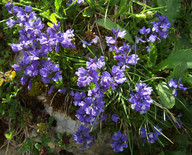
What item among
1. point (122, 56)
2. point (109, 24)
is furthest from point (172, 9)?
point (122, 56)

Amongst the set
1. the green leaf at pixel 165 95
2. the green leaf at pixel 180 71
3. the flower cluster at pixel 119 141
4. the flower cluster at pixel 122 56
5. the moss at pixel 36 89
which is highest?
the flower cluster at pixel 122 56

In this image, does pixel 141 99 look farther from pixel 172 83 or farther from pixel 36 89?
pixel 36 89

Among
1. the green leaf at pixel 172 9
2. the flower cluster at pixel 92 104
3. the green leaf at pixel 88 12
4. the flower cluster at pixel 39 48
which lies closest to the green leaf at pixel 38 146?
the flower cluster at pixel 92 104

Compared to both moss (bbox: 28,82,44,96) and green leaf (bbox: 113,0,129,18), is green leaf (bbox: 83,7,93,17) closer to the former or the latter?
green leaf (bbox: 113,0,129,18)

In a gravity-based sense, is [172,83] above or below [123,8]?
below

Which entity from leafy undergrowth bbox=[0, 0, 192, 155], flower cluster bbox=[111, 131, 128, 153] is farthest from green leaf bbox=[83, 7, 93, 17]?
flower cluster bbox=[111, 131, 128, 153]

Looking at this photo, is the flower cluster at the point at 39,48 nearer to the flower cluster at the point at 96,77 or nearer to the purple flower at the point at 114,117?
the flower cluster at the point at 96,77

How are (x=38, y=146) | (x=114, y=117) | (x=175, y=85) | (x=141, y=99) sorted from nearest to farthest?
(x=141, y=99), (x=175, y=85), (x=114, y=117), (x=38, y=146)
